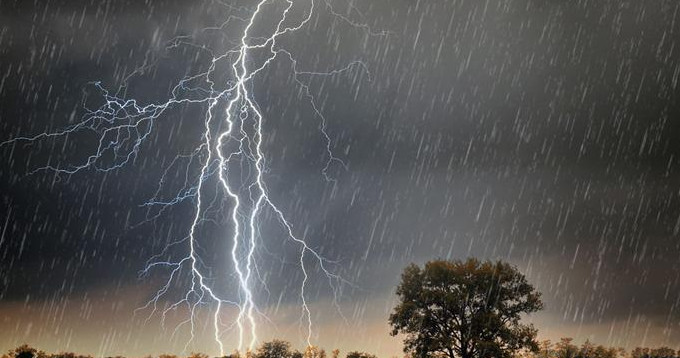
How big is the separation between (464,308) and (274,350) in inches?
1416

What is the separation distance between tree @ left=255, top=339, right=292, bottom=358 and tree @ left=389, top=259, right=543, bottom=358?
32.3 m

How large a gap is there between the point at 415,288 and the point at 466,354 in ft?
13.8

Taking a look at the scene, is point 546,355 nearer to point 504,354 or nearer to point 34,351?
point 504,354

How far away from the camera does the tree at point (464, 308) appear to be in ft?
89.5

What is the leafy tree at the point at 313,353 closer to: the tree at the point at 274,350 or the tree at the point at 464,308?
the tree at the point at 274,350

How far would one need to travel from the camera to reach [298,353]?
57031 mm

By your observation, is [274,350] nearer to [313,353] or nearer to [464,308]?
[313,353]

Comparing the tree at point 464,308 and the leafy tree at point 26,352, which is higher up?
the tree at point 464,308

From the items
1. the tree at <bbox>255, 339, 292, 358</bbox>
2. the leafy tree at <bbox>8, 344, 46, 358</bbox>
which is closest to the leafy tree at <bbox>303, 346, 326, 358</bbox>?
the tree at <bbox>255, 339, 292, 358</bbox>

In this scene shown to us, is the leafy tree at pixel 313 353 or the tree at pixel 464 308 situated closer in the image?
the tree at pixel 464 308

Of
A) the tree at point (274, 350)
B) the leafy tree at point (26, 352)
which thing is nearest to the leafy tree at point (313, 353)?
the tree at point (274, 350)

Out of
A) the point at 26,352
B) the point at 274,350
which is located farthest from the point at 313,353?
the point at 26,352

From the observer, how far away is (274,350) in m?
59.1

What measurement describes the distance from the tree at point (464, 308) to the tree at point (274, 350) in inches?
1271
